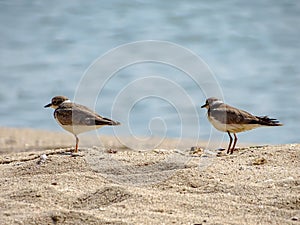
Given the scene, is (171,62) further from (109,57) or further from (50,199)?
(50,199)

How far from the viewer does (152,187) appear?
6.00 meters

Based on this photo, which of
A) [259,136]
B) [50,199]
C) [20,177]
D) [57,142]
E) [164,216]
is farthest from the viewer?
[259,136]

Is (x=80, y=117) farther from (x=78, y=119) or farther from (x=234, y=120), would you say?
(x=234, y=120)

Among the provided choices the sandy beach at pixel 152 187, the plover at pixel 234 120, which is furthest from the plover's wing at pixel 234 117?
the sandy beach at pixel 152 187

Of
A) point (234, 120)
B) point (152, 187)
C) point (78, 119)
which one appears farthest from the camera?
point (234, 120)

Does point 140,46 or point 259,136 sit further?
point 140,46

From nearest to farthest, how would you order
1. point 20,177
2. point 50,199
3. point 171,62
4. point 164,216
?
A: point 164,216 < point 50,199 < point 20,177 < point 171,62

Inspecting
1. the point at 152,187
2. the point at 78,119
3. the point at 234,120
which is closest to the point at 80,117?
the point at 78,119

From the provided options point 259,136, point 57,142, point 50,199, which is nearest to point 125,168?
point 50,199

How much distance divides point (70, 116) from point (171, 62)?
8.40 metres

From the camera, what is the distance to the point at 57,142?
11.9 meters

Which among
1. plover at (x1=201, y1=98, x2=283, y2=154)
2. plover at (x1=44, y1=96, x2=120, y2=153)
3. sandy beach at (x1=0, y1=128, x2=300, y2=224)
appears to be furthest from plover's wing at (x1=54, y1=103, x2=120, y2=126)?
plover at (x1=201, y1=98, x2=283, y2=154)

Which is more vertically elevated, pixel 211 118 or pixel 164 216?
pixel 211 118

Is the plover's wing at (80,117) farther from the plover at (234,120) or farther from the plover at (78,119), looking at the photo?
the plover at (234,120)
